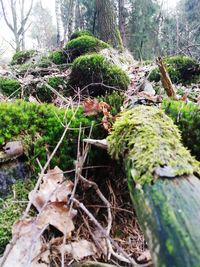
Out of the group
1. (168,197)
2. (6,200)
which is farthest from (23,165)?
(168,197)

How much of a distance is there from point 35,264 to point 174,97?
6.07 ft

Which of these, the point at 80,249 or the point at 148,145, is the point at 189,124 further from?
the point at 80,249

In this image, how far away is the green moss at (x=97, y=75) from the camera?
398 cm

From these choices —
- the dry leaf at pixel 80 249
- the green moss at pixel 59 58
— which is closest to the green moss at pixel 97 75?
the green moss at pixel 59 58

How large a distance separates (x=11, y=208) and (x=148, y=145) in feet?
2.96

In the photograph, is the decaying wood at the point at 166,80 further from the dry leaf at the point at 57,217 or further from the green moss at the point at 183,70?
the green moss at the point at 183,70

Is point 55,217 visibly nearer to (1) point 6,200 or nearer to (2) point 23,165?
(1) point 6,200

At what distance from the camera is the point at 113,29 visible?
8109 millimetres

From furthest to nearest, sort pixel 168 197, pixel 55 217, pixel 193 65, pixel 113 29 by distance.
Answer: pixel 113 29, pixel 193 65, pixel 55 217, pixel 168 197

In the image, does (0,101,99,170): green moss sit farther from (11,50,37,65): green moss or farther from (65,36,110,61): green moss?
(11,50,37,65): green moss

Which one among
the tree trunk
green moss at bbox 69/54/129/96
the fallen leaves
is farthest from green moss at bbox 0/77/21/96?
the tree trunk

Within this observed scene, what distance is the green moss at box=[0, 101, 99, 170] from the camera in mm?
2008

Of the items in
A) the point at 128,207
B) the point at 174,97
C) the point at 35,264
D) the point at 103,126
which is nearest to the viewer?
the point at 35,264

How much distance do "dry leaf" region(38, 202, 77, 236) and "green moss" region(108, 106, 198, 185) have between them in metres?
0.43
